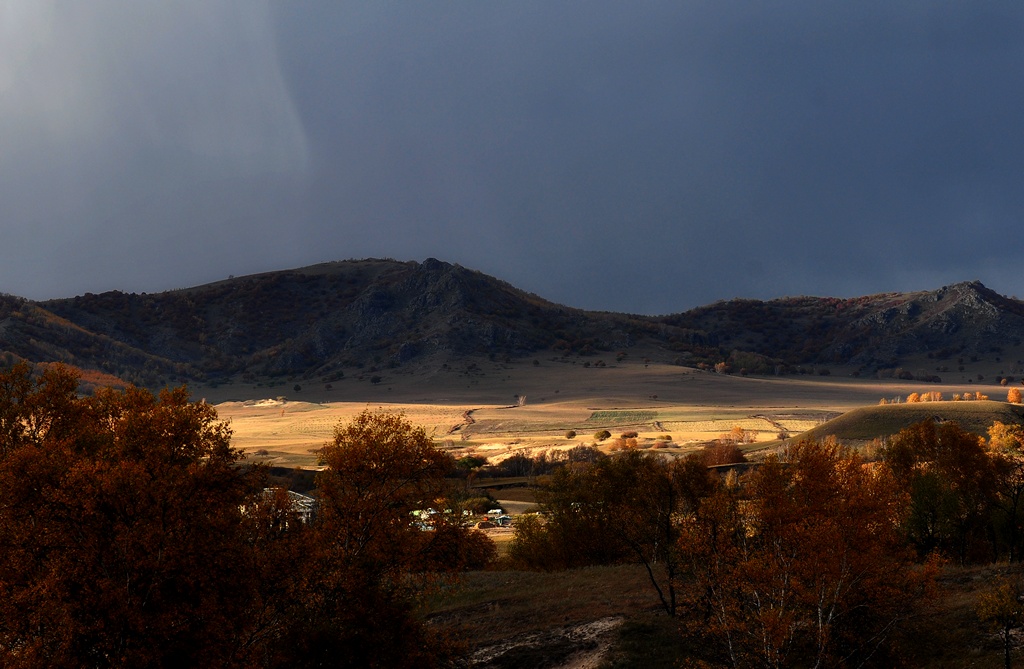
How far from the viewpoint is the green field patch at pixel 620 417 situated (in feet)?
463

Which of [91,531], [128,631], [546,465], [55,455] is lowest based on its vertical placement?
[546,465]

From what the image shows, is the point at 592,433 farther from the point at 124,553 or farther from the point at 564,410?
the point at 124,553

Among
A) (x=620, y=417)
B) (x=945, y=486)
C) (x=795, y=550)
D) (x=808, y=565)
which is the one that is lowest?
(x=620, y=417)

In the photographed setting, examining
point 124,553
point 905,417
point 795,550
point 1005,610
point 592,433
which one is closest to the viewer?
point 124,553

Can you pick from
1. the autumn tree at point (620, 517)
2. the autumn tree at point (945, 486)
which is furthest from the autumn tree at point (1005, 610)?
the autumn tree at point (945, 486)

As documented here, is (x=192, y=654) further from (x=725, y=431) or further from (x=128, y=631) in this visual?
(x=725, y=431)

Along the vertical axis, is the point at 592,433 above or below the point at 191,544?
below

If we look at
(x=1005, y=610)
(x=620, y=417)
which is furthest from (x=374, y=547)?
(x=620, y=417)

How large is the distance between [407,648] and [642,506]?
17.3m

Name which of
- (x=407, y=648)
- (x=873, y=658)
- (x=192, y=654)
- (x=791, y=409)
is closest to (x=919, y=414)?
(x=791, y=409)

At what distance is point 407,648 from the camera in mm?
24266

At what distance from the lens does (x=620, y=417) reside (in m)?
147

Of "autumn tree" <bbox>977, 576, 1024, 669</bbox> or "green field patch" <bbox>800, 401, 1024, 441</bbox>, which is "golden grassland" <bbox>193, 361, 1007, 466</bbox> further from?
"autumn tree" <bbox>977, 576, 1024, 669</bbox>

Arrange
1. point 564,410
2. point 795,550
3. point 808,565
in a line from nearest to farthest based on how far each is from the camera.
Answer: point 808,565
point 795,550
point 564,410
